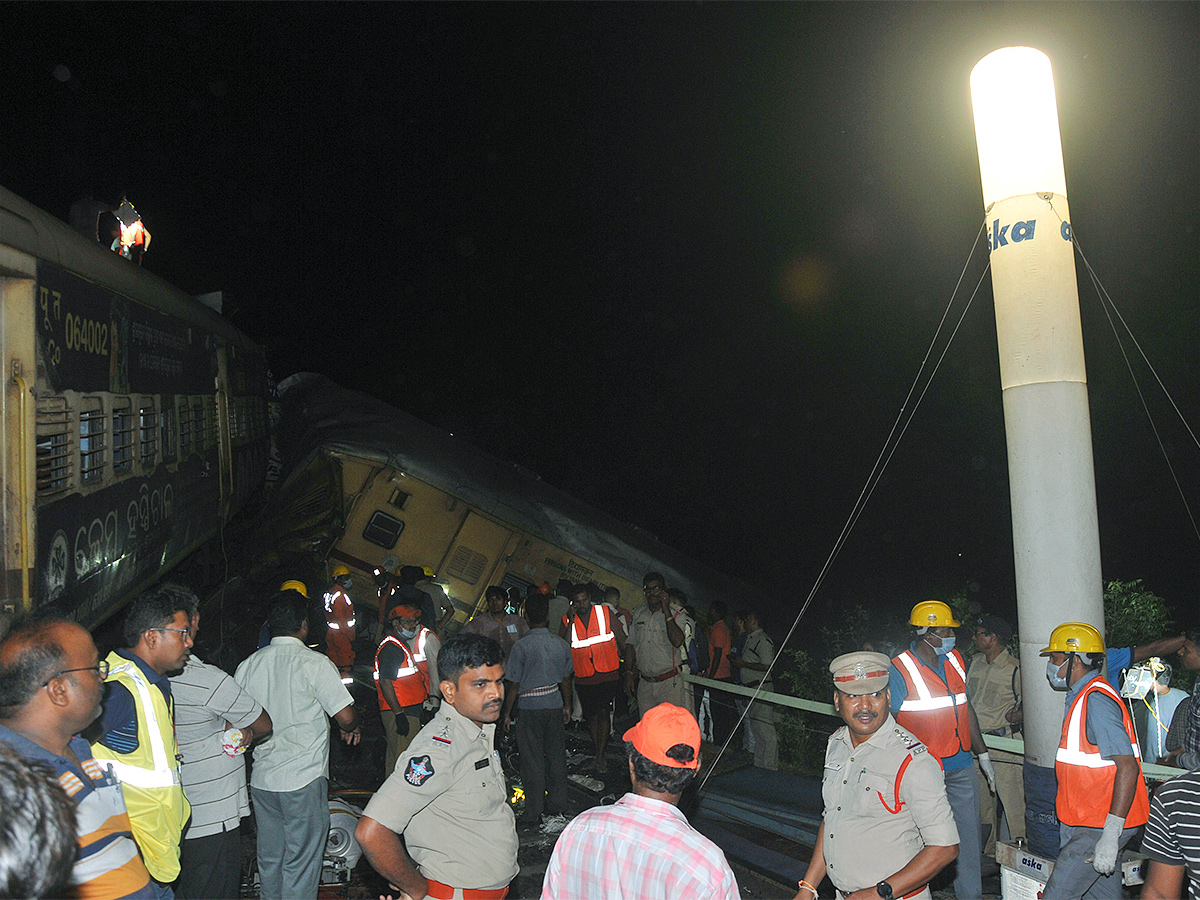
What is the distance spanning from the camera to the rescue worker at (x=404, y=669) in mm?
6527

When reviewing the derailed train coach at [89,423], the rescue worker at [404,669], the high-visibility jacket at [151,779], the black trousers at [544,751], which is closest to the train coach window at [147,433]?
the derailed train coach at [89,423]

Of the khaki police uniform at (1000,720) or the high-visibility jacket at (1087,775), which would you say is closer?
the high-visibility jacket at (1087,775)

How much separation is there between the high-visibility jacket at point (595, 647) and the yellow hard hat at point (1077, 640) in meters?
4.46

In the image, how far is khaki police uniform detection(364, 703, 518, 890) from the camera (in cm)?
281

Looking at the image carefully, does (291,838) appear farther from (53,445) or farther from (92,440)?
(92,440)

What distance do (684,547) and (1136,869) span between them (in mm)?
23624

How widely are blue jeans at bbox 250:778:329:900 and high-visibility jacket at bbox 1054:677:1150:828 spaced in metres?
3.92

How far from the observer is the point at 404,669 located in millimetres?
6613

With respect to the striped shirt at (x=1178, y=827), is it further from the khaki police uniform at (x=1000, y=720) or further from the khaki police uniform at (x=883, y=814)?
the khaki police uniform at (x=1000, y=720)

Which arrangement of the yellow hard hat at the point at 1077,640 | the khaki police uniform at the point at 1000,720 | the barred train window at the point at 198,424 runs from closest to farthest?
1. the yellow hard hat at the point at 1077,640
2. the khaki police uniform at the point at 1000,720
3. the barred train window at the point at 198,424

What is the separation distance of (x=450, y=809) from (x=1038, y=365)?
17.1ft

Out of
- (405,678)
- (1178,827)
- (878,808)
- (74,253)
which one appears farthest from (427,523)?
(1178,827)

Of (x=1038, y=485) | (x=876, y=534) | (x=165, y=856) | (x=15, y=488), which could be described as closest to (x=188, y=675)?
(x=165, y=856)

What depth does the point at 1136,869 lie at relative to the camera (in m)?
4.08
